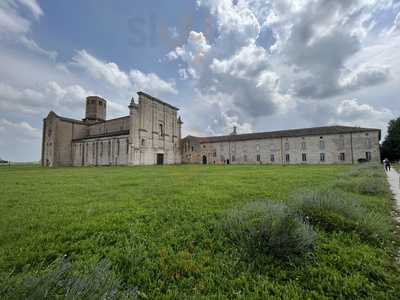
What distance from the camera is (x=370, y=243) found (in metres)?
2.63

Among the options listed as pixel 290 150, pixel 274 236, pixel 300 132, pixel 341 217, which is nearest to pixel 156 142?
pixel 290 150

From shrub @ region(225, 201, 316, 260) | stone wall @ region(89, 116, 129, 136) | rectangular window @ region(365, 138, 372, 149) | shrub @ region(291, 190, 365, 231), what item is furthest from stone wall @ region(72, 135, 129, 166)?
rectangular window @ region(365, 138, 372, 149)

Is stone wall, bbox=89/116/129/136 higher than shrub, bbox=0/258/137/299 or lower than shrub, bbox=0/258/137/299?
higher

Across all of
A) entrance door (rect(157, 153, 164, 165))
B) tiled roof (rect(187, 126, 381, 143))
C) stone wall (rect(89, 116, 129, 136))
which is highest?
stone wall (rect(89, 116, 129, 136))

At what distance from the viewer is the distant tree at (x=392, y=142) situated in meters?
35.0

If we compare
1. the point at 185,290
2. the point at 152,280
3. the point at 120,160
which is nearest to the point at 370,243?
the point at 185,290

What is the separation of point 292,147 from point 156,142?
28.3m

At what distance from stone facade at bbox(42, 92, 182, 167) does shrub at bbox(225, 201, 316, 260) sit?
2861 cm

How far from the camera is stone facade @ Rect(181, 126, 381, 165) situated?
32250 mm

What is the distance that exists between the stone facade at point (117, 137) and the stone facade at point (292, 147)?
10.8m

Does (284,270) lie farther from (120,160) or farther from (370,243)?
(120,160)

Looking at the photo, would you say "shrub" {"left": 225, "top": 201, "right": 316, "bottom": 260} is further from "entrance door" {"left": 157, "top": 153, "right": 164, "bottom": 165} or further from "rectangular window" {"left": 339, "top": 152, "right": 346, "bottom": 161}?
"rectangular window" {"left": 339, "top": 152, "right": 346, "bottom": 161}

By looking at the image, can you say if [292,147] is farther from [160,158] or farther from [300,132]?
[160,158]

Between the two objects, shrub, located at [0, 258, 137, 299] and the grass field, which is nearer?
shrub, located at [0, 258, 137, 299]
